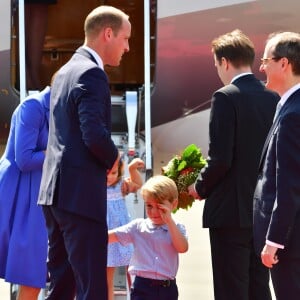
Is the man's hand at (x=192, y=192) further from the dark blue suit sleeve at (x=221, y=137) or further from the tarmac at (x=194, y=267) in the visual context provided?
the tarmac at (x=194, y=267)

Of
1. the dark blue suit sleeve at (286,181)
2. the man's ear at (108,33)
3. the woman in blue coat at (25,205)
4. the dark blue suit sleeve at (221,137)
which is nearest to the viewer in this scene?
the dark blue suit sleeve at (286,181)

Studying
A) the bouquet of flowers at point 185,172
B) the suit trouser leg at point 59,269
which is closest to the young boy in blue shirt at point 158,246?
the bouquet of flowers at point 185,172

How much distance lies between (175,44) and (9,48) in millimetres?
1450

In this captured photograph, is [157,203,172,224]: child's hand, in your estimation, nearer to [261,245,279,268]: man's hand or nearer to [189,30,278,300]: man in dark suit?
[189,30,278,300]: man in dark suit

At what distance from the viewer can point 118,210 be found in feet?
15.7

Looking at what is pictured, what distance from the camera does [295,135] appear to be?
328 cm

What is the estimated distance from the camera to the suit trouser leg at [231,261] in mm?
4105

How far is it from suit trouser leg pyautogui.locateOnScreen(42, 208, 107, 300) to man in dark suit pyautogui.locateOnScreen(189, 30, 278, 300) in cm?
67

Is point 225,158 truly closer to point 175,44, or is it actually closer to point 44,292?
point 44,292

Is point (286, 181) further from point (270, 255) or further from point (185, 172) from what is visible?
point (185, 172)

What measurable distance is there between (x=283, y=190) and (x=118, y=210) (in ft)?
5.56

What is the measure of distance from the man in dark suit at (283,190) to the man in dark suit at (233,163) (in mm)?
609

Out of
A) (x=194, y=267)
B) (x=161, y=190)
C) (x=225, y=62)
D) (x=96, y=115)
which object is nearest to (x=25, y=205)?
(x=161, y=190)

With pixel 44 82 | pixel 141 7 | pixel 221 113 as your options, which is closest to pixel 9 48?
pixel 44 82
